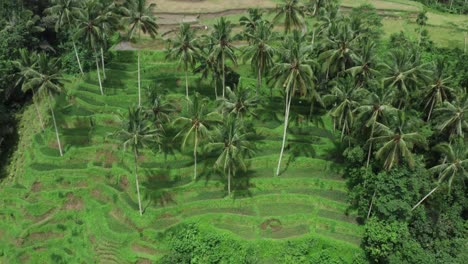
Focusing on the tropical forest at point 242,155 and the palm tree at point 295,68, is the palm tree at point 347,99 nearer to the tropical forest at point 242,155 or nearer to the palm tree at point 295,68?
the tropical forest at point 242,155

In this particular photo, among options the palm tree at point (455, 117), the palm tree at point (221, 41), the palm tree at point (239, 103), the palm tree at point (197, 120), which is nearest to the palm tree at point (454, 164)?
the palm tree at point (455, 117)

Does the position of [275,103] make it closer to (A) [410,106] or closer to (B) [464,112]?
(A) [410,106]

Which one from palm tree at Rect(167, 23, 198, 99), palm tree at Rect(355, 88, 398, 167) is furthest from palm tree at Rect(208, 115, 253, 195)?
palm tree at Rect(355, 88, 398, 167)

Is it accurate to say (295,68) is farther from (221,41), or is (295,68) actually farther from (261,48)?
(221,41)

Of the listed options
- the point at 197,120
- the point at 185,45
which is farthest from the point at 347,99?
the point at 185,45

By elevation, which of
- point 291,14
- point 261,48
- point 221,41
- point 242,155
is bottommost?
point 242,155

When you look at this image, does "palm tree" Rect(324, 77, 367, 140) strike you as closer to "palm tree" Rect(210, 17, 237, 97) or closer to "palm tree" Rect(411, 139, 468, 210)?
"palm tree" Rect(411, 139, 468, 210)

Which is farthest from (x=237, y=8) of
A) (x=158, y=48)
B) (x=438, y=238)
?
(x=438, y=238)
